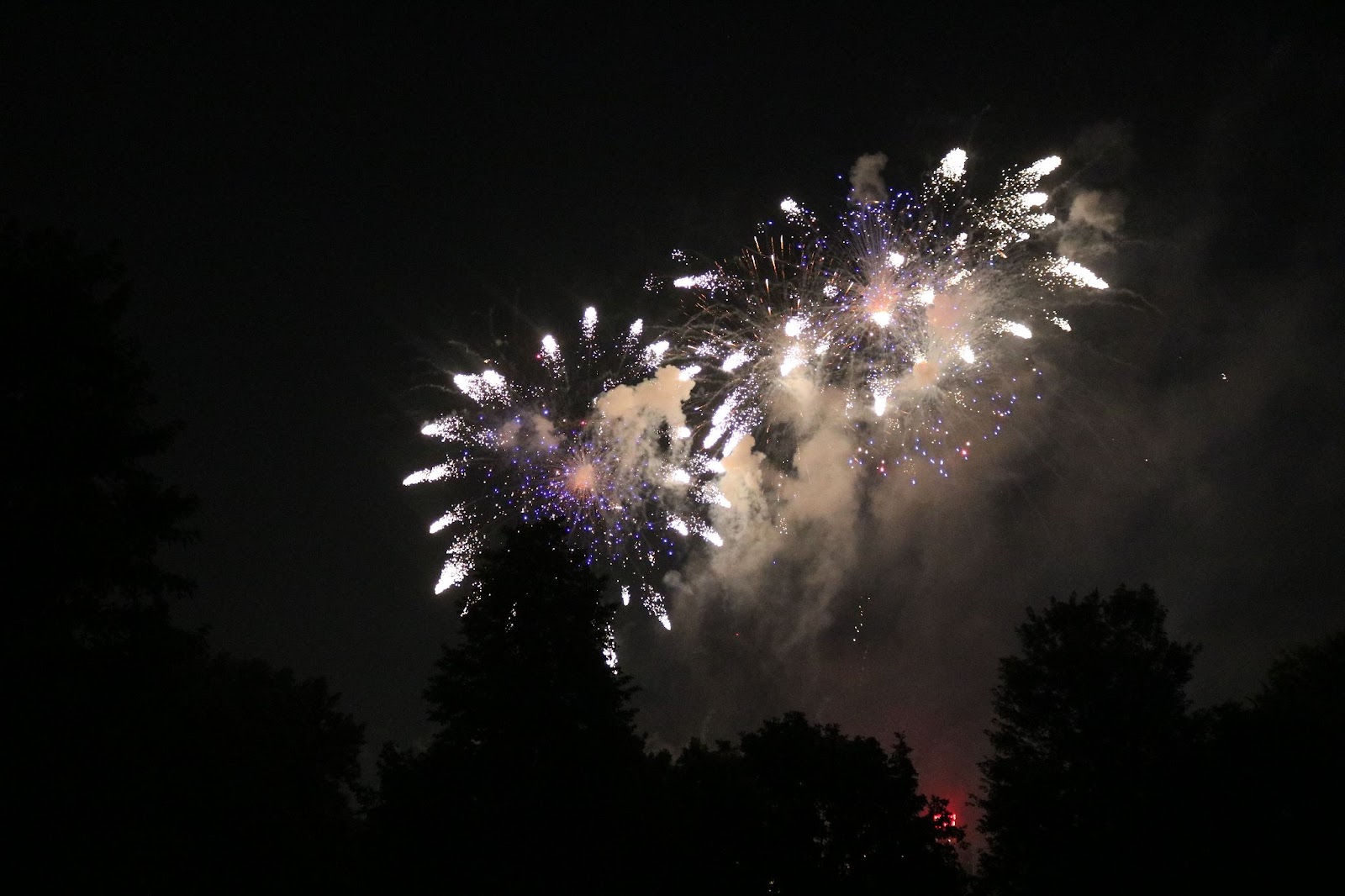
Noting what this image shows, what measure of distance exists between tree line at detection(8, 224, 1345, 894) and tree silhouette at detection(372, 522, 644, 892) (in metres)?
0.05

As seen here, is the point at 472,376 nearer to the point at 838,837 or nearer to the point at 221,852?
the point at 221,852

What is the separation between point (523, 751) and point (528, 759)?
189 millimetres

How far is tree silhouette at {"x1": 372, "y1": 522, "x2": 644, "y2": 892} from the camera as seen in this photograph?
11.5 m

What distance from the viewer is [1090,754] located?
16719mm

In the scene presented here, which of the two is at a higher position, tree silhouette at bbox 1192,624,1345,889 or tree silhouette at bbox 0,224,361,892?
tree silhouette at bbox 1192,624,1345,889

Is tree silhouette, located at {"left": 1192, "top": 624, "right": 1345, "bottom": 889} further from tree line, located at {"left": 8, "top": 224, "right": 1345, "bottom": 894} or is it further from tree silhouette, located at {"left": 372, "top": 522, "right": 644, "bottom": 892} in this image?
tree silhouette, located at {"left": 372, "top": 522, "right": 644, "bottom": 892}

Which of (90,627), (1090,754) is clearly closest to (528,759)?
(90,627)

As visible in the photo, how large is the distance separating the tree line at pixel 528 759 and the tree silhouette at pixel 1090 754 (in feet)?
0.19

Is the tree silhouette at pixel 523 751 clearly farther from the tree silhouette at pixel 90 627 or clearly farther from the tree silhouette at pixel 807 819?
the tree silhouette at pixel 90 627

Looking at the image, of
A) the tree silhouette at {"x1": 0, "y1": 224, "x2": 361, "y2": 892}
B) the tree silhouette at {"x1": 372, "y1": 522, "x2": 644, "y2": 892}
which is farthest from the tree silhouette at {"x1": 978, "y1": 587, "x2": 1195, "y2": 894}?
the tree silhouette at {"x1": 0, "y1": 224, "x2": 361, "y2": 892}

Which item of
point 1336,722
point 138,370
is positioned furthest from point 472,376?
point 1336,722

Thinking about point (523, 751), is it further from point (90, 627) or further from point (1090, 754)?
point (1090, 754)

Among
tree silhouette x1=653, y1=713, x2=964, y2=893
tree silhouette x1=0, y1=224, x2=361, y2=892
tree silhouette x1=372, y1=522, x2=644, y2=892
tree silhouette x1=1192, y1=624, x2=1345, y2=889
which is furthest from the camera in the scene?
tree silhouette x1=653, y1=713, x2=964, y2=893

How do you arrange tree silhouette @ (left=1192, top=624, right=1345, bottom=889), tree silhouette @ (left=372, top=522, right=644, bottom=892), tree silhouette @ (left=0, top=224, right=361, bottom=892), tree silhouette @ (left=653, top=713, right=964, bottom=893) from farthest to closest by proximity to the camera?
tree silhouette @ (left=653, top=713, right=964, bottom=893)
tree silhouette @ (left=1192, top=624, right=1345, bottom=889)
tree silhouette @ (left=372, top=522, right=644, bottom=892)
tree silhouette @ (left=0, top=224, right=361, bottom=892)
